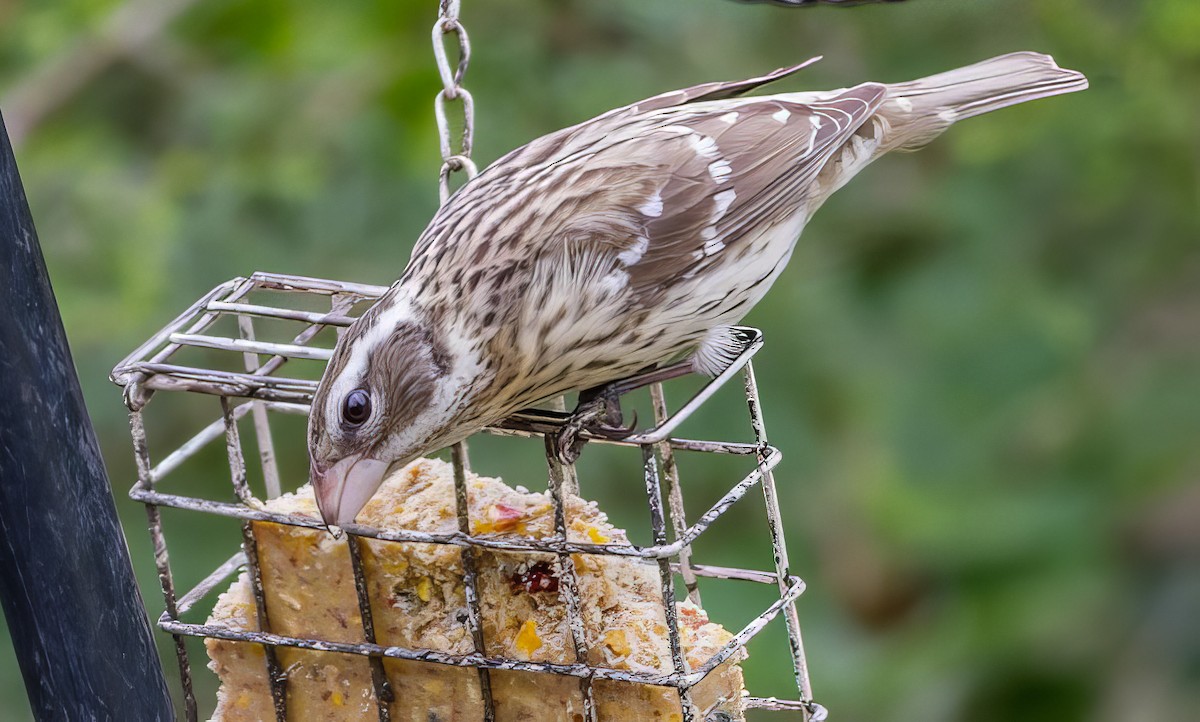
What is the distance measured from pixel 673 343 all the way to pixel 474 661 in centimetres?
56

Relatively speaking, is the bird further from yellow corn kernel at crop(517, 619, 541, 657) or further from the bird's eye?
yellow corn kernel at crop(517, 619, 541, 657)

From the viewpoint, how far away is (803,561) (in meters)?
3.98

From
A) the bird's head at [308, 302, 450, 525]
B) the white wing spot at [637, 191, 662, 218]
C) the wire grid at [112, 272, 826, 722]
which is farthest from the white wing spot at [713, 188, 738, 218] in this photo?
the bird's head at [308, 302, 450, 525]

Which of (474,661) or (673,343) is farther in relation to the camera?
(673,343)

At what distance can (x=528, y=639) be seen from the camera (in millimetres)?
2025

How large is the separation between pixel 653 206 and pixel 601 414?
0.35 meters

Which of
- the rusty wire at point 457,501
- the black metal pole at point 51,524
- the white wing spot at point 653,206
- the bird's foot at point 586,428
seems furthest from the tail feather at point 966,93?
the black metal pole at point 51,524

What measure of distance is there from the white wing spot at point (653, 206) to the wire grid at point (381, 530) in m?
0.22

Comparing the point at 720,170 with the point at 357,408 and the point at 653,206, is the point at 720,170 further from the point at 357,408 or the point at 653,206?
the point at 357,408

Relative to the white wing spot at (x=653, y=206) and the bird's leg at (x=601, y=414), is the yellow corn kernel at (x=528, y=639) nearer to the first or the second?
the bird's leg at (x=601, y=414)

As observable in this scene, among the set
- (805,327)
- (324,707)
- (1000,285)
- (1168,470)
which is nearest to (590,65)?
(805,327)

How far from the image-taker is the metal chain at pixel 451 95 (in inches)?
87.1

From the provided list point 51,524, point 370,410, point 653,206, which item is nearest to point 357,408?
point 370,410

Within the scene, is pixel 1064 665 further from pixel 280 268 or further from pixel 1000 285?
pixel 280 268
